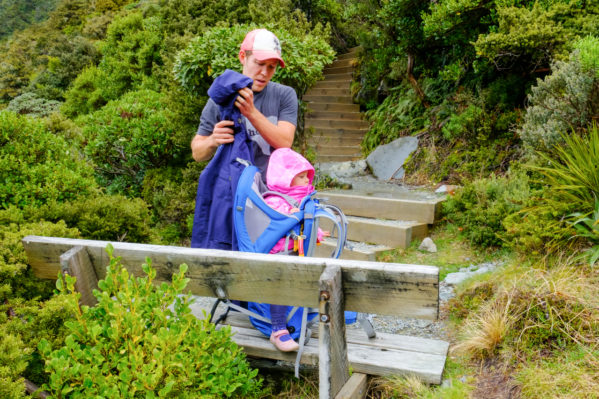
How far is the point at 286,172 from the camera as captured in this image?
2730mm

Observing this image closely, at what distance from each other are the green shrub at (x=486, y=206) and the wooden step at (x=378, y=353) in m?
2.01

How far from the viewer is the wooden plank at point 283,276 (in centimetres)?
189

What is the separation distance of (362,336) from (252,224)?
0.96 metres

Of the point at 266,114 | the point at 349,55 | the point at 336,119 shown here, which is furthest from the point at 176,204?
the point at 349,55

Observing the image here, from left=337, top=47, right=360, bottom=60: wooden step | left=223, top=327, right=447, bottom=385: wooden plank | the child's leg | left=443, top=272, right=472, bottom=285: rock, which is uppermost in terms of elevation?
left=337, top=47, right=360, bottom=60: wooden step

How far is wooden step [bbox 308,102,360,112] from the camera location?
1131cm

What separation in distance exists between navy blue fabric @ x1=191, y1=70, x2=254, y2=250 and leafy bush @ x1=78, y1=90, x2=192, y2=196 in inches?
146

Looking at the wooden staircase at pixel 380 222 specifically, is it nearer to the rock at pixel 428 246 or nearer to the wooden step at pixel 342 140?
the rock at pixel 428 246

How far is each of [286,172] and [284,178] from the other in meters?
0.04

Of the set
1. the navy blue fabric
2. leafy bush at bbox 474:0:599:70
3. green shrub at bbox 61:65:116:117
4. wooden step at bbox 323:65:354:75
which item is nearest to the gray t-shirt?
the navy blue fabric

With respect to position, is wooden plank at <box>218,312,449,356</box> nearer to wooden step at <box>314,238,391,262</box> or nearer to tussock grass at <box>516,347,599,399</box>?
tussock grass at <box>516,347,599,399</box>

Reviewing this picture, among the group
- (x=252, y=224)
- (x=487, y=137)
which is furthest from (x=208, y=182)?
(x=487, y=137)

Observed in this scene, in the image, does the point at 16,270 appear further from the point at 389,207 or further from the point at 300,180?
the point at 389,207

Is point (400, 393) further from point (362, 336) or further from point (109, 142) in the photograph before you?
point (109, 142)
